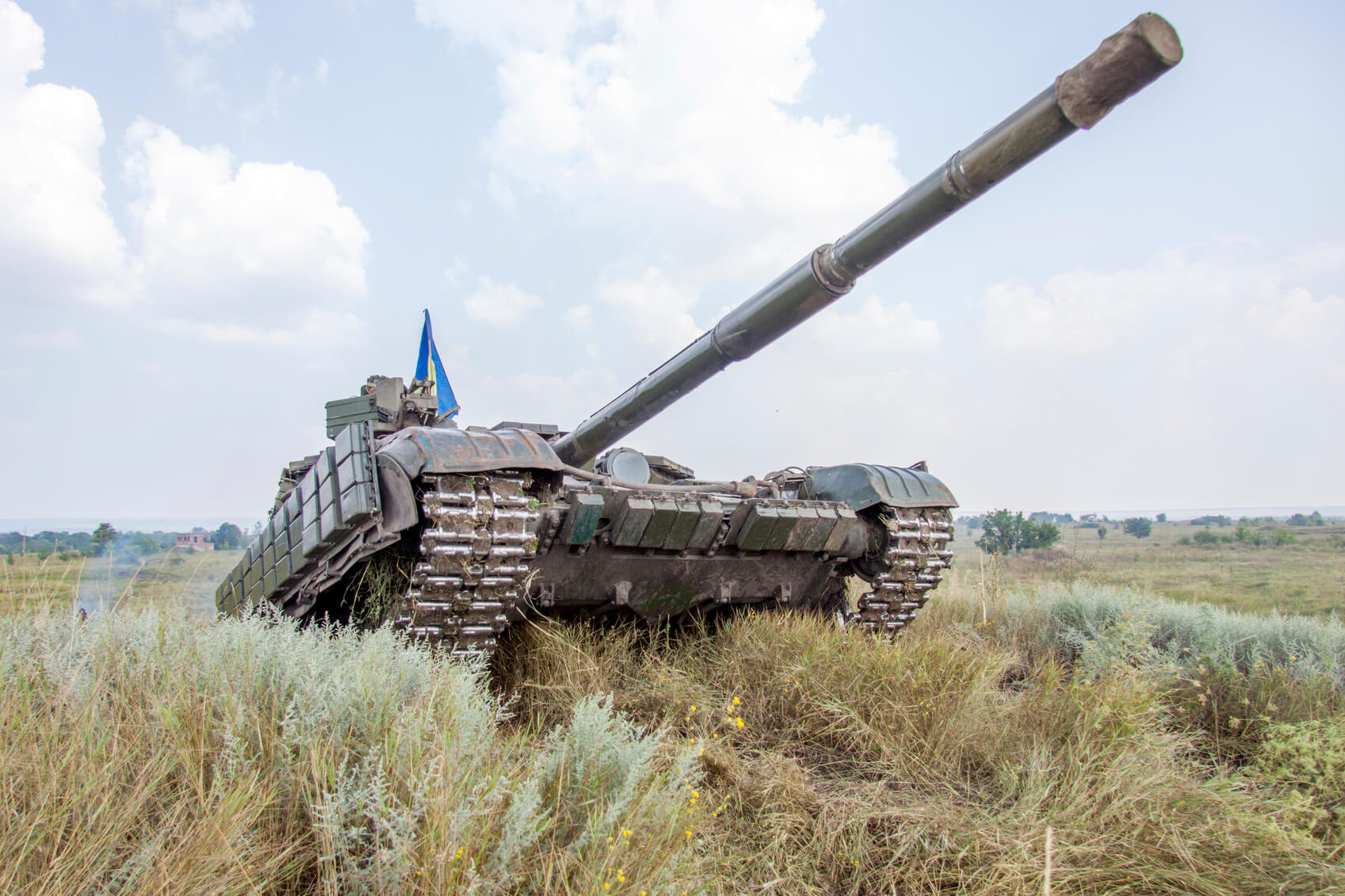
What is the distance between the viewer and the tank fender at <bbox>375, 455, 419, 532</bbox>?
13.9ft

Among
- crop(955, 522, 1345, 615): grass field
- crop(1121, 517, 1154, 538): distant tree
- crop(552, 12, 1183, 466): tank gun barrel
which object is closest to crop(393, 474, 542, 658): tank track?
crop(552, 12, 1183, 466): tank gun barrel

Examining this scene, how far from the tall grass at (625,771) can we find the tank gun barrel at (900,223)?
6.04 feet

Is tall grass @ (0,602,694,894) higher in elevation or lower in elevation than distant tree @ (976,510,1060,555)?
lower

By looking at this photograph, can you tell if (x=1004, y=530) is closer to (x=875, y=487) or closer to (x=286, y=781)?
(x=875, y=487)

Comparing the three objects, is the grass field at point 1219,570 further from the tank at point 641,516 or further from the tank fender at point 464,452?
the tank fender at point 464,452

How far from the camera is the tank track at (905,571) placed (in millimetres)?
5930

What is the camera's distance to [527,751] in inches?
131

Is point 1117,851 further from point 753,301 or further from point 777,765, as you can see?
point 753,301

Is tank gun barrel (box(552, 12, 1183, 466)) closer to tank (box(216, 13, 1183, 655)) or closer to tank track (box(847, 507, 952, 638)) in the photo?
tank (box(216, 13, 1183, 655))

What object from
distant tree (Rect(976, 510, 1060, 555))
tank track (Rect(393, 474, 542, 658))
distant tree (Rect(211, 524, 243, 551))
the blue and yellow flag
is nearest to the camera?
tank track (Rect(393, 474, 542, 658))

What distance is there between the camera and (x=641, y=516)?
4.71 meters

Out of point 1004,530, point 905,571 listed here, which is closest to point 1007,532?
point 1004,530

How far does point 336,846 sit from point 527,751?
113 centimetres

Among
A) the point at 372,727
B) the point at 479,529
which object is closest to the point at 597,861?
the point at 372,727
